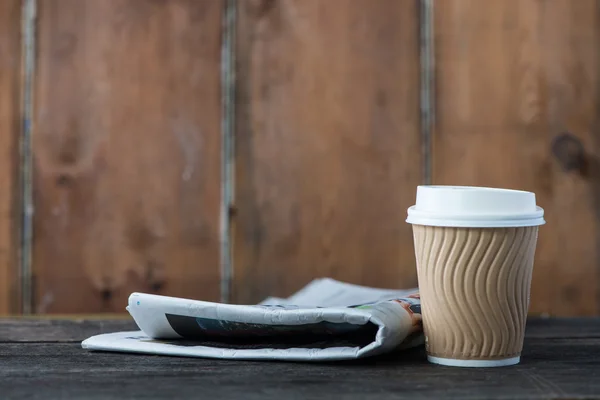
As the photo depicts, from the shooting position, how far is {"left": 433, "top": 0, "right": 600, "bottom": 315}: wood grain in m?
1.53

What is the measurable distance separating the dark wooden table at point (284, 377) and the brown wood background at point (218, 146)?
0.76 meters

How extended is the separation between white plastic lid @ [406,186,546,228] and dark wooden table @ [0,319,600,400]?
0.11 meters

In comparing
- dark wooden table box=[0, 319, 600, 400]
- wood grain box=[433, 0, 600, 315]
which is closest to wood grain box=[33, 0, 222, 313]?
wood grain box=[433, 0, 600, 315]

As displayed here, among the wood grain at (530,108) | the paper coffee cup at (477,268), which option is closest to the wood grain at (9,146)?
the wood grain at (530,108)

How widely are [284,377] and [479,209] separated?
0.20 meters

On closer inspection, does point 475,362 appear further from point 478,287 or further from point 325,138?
point 325,138

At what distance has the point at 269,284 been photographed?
1.53 metres

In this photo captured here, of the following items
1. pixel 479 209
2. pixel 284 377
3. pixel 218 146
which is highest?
pixel 218 146

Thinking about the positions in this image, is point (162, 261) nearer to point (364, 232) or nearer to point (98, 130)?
point (98, 130)

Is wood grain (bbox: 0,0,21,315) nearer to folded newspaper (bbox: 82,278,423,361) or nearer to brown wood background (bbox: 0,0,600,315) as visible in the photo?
brown wood background (bbox: 0,0,600,315)

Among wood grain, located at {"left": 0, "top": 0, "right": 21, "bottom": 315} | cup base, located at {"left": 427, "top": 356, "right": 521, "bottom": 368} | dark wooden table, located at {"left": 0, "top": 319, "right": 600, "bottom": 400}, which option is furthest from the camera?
wood grain, located at {"left": 0, "top": 0, "right": 21, "bottom": 315}

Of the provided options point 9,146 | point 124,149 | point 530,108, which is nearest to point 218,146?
point 124,149

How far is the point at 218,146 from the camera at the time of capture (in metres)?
1.52

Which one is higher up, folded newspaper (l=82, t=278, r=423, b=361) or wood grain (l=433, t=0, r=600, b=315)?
wood grain (l=433, t=0, r=600, b=315)
